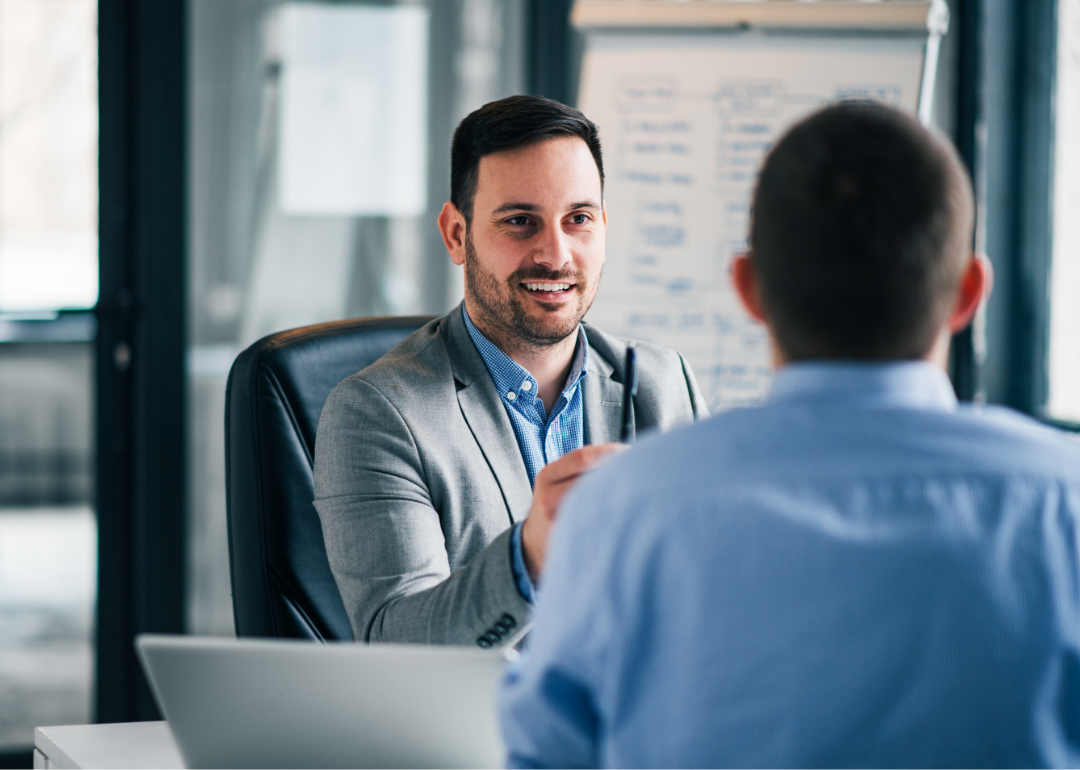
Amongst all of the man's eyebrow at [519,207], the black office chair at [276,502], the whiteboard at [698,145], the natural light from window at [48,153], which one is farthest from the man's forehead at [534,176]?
the natural light from window at [48,153]

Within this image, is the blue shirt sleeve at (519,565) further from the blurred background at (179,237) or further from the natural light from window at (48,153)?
the natural light from window at (48,153)

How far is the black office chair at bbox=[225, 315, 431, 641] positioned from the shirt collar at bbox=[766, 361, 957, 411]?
90 centimetres

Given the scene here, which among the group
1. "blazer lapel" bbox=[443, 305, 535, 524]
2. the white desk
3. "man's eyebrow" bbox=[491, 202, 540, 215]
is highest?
"man's eyebrow" bbox=[491, 202, 540, 215]

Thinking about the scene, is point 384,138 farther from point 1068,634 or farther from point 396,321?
point 1068,634

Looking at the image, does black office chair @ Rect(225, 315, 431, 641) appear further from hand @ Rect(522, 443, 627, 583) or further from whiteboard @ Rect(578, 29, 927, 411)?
whiteboard @ Rect(578, 29, 927, 411)

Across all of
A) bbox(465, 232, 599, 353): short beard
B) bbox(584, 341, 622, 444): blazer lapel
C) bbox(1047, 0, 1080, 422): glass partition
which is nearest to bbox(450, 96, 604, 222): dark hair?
bbox(465, 232, 599, 353): short beard

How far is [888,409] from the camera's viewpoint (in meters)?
0.61

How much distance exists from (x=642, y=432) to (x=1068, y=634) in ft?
3.18

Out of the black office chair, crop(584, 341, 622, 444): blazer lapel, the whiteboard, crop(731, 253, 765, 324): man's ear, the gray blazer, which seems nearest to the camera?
crop(731, 253, 765, 324): man's ear

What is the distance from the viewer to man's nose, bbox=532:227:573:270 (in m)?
1.46

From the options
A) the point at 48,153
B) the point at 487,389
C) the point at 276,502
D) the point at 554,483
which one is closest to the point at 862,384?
the point at 554,483

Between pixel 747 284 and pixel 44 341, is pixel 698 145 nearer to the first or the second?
pixel 44 341

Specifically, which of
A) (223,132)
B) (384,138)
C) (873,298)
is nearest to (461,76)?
(384,138)

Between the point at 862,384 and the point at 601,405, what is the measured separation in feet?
2.99
